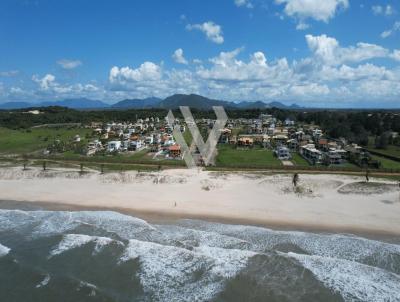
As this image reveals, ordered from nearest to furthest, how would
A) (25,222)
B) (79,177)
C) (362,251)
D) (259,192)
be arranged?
1. (362,251)
2. (25,222)
3. (259,192)
4. (79,177)

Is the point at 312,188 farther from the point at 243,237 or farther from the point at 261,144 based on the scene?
the point at 261,144

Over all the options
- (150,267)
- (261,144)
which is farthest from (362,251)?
(261,144)

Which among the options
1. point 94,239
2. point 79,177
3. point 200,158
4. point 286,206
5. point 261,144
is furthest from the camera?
point 261,144

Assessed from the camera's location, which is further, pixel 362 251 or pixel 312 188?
pixel 312 188

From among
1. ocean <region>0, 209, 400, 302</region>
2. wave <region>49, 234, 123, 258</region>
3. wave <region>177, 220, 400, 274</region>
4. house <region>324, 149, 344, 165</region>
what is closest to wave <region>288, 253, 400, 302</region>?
ocean <region>0, 209, 400, 302</region>

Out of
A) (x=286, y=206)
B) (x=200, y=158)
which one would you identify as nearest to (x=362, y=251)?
(x=286, y=206)

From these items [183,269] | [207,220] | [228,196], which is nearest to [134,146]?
[228,196]

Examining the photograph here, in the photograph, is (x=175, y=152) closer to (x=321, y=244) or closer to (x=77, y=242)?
(x=77, y=242)

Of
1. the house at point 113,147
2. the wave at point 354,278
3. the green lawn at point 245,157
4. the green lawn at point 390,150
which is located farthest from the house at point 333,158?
the house at point 113,147
